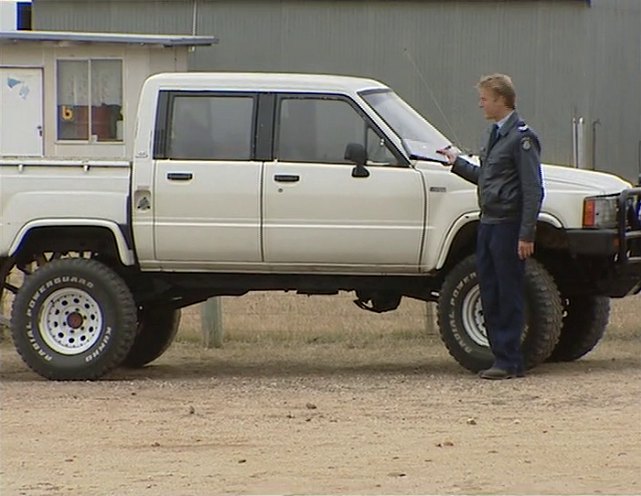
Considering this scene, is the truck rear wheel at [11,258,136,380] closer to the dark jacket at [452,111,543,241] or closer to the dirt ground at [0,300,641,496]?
the dirt ground at [0,300,641,496]

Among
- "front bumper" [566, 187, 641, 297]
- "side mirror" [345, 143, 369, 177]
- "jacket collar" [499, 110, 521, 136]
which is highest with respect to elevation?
"jacket collar" [499, 110, 521, 136]

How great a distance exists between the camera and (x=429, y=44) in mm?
29109

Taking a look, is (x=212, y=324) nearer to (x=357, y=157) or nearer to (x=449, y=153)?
(x=357, y=157)

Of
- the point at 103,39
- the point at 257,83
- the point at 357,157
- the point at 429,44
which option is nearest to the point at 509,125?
the point at 357,157

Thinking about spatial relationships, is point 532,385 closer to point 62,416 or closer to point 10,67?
point 62,416

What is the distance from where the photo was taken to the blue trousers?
9.99m

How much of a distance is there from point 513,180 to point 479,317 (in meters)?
1.05

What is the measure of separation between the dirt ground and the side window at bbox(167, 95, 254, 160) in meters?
1.53

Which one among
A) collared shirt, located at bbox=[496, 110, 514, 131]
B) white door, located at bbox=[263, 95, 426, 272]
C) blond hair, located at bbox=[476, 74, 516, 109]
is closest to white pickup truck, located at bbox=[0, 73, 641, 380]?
white door, located at bbox=[263, 95, 426, 272]

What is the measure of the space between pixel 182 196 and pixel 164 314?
1.48 meters

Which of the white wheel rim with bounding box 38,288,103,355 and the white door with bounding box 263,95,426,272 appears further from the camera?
the white wheel rim with bounding box 38,288,103,355

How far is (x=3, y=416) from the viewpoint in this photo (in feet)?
29.2

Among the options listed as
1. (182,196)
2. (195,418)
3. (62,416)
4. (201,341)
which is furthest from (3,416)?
(201,341)

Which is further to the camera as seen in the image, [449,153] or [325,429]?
[449,153]
